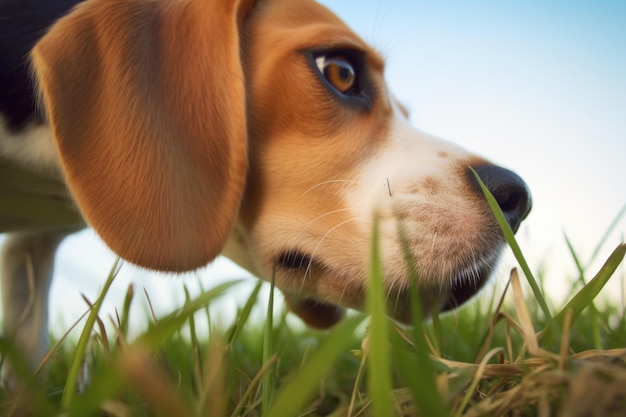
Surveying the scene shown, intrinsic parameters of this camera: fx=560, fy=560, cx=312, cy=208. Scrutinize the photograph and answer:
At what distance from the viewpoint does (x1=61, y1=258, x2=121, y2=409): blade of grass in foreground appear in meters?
0.96

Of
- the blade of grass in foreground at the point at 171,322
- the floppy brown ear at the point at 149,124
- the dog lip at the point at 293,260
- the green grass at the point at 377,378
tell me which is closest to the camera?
the green grass at the point at 377,378

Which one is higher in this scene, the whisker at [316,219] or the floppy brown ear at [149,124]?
the floppy brown ear at [149,124]

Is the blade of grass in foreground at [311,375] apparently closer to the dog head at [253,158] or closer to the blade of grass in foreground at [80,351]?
the blade of grass in foreground at [80,351]

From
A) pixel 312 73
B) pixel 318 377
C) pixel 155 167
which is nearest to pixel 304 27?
pixel 312 73

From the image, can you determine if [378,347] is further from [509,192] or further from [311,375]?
[509,192]

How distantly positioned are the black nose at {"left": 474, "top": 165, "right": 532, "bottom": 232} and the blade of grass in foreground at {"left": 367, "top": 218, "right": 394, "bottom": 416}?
93 centimetres

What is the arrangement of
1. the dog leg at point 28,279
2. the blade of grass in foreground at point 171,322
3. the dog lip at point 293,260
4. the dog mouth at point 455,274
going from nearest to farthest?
1. the blade of grass in foreground at point 171,322
2. the dog mouth at point 455,274
3. the dog lip at point 293,260
4. the dog leg at point 28,279

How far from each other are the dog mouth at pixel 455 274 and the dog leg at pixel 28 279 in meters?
1.15

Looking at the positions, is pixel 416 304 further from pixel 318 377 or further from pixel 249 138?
pixel 249 138

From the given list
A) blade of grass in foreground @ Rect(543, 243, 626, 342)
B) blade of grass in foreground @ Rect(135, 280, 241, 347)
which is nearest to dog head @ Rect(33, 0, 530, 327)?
blade of grass in foreground @ Rect(543, 243, 626, 342)

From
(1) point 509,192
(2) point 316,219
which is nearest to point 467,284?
(1) point 509,192

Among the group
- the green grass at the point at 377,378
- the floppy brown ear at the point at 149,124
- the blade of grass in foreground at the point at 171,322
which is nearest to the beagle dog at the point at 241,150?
the floppy brown ear at the point at 149,124

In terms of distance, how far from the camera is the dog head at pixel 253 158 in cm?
141

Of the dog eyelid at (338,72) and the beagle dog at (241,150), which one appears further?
the dog eyelid at (338,72)
